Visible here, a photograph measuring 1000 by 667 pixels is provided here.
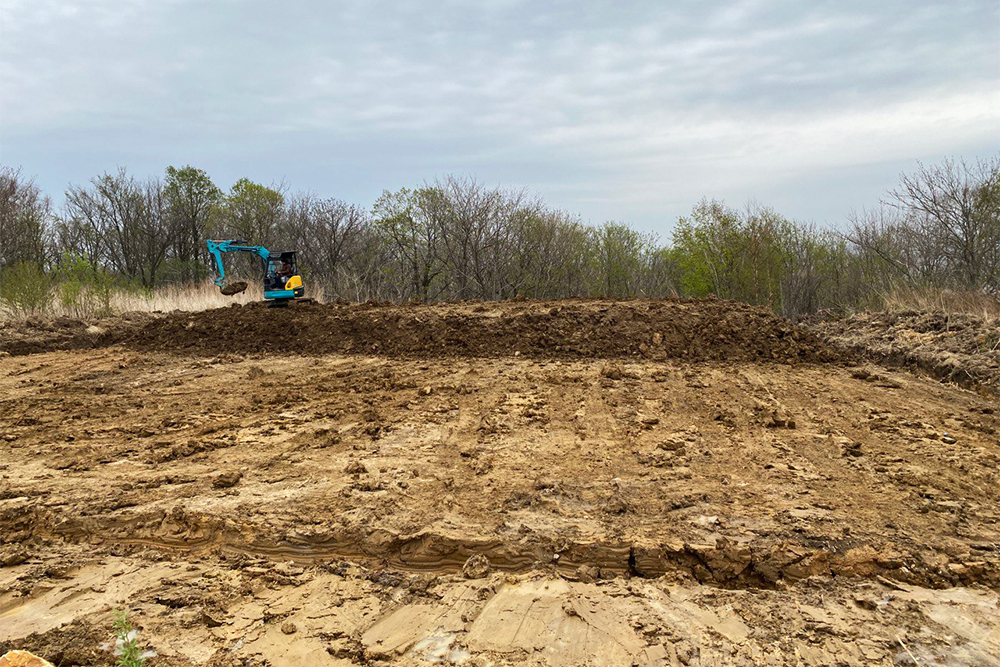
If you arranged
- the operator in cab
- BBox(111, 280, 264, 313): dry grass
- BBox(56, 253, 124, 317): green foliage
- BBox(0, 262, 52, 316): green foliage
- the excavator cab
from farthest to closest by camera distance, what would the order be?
BBox(111, 280, 264, 313): dry grass → BBox(56, 253, 124, 317): green foliage → the operator in cab → the excavator cab → BBox(0, 262, 52, 316): green foliage

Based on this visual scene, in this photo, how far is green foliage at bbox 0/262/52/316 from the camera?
41.9 ft

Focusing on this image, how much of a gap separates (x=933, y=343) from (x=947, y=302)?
3.13 meters

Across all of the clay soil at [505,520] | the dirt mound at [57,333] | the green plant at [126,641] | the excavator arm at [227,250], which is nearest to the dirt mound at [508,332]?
the dirt mound at [57,333]

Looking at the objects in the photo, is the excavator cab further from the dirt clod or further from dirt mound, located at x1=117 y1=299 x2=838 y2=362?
the dirt clod

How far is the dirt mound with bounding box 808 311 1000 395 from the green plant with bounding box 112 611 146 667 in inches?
375

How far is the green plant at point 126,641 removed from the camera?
257 centimetres

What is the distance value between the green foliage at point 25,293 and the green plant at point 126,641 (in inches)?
518

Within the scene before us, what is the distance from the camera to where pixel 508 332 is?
10.1 metres

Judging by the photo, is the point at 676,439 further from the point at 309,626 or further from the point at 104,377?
the point at 104,377

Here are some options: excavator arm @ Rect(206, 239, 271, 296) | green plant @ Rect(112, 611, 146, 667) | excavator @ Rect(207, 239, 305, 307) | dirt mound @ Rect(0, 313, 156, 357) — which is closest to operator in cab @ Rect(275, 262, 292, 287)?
excavator @ Rect(207, 239, 305, 307)

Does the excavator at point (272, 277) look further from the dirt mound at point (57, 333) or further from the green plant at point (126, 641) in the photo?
the green plant at point (126, 641)

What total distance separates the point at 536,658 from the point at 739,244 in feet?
67.3

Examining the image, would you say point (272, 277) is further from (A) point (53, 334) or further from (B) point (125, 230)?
(B) point (125, 230)

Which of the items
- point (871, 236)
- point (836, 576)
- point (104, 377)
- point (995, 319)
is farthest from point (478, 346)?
point (871, 236)
